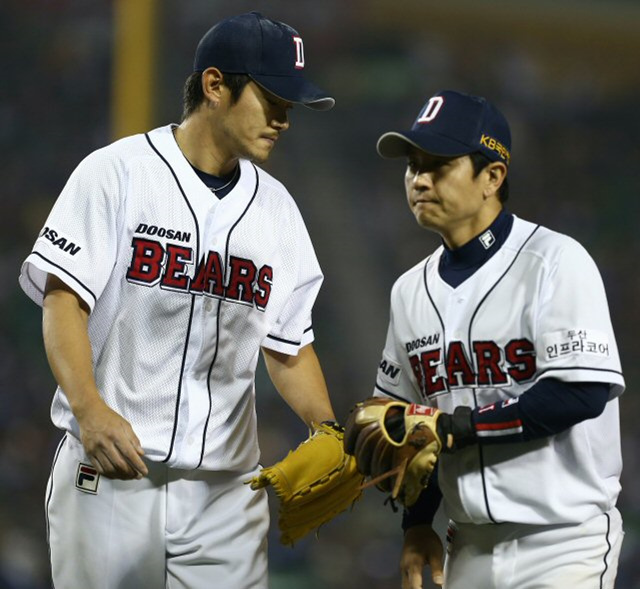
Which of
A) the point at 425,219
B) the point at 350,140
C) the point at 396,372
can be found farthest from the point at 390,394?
the point at 350,140

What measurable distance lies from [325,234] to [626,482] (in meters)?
2.24

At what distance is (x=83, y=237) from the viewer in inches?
71.8

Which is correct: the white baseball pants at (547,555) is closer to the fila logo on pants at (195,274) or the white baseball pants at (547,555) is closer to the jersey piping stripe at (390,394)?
the jersey piping stripe at (390,394)

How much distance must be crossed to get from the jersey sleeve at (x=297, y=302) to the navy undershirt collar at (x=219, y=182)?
14 cm

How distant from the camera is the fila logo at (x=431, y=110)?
187cm

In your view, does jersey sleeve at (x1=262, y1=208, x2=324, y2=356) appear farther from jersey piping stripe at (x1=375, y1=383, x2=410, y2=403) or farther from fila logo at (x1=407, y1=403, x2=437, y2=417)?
fila logo at (x1=407, y1=403, x2=437, y2=417)

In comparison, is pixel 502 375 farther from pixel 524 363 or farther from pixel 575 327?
pixel 575 327

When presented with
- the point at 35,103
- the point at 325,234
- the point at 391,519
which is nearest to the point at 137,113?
the point at 325,234

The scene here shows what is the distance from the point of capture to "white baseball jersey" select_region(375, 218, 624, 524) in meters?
1.71

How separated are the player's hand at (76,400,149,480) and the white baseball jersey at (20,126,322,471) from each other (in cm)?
16

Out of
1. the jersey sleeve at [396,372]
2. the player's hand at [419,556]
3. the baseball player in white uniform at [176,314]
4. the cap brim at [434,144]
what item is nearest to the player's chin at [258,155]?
the baseball player in white uniform at [176,314]

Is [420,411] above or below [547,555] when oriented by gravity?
above

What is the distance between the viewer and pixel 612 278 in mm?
6199

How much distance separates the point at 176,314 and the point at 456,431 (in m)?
0.52
